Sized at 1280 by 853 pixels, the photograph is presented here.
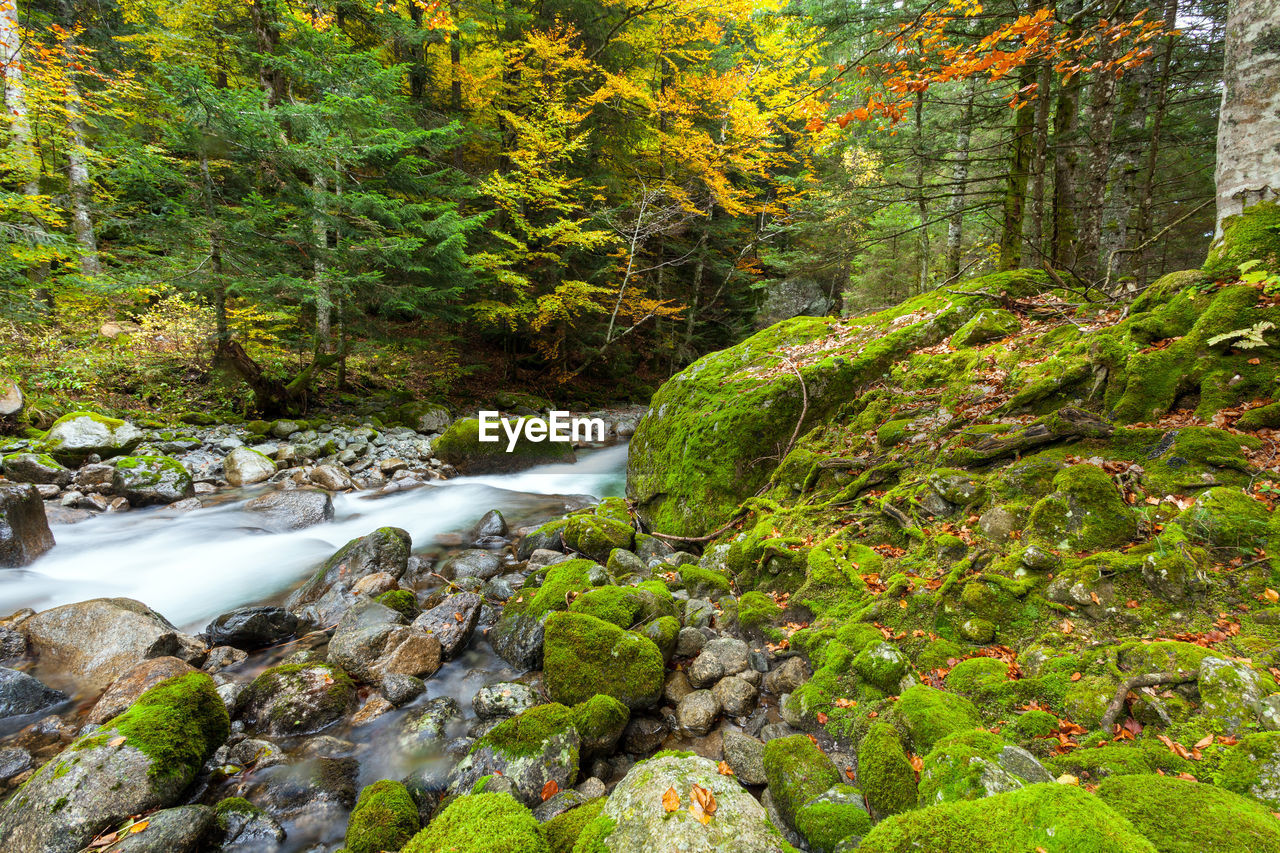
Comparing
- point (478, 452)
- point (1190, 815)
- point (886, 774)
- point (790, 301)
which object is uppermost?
point (790, 301)

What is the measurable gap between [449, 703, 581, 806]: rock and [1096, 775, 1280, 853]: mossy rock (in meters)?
2.57

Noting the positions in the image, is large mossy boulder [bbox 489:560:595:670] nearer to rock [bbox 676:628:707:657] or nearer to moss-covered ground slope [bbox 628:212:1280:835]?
rock [bbox 676:628:707:657]

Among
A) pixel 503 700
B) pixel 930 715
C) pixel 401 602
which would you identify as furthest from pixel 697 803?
pixel 401 602

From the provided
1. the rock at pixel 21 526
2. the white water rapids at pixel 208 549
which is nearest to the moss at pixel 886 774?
the white water rapids at pixel 208 549

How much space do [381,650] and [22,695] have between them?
254 cm

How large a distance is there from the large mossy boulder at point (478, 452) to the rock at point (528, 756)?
29.5 ft

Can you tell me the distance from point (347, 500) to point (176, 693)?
21.0ft

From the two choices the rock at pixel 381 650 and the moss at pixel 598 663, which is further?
the rock at pixel 381 650

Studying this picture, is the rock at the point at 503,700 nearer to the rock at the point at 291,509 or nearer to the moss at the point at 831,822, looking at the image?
the moss at the point at 831,822

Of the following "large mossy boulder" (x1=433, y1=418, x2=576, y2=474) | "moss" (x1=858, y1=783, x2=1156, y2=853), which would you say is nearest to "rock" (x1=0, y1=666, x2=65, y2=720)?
"moss" (x1=858, y1=783, x2=1156, y2=853)

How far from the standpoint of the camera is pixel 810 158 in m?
21.8

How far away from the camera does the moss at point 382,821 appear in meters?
2.59

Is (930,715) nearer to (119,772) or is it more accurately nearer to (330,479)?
(119,772)

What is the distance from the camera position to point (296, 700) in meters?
3.74
